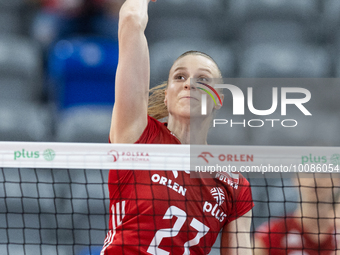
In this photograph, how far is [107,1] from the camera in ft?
16.3

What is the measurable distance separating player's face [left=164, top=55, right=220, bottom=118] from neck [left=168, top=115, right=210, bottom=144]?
0.05 m

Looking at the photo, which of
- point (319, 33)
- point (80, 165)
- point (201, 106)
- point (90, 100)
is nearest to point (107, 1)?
point (90, 100)

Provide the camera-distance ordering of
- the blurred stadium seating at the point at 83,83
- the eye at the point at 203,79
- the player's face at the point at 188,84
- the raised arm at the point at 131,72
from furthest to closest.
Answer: the blurred stadium seating at the point at 83,83 < the eye at the point at 203,79 < the player's face at the point at 188,84 < the raised arm at the point at 131,72

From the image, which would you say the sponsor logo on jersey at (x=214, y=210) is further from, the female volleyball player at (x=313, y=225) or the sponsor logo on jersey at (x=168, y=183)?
the female volleyball player at (x=313, y=225)

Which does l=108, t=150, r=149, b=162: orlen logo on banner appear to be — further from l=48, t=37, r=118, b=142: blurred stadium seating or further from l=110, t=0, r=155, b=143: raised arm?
l=48, t=37, r=118, b=142: blurred stadium seating

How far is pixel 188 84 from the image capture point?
232 centimetres

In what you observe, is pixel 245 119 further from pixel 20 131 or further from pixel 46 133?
pixel 20 131

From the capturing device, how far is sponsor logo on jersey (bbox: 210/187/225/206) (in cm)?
222

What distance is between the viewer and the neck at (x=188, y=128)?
2.39m

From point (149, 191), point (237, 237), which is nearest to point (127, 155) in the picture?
point (149, 191)

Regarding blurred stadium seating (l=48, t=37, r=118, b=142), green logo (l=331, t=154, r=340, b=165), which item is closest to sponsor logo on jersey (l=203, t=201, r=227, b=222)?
green logo (l=331, t=154, r=340, b=165)

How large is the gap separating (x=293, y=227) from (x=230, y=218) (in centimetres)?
106

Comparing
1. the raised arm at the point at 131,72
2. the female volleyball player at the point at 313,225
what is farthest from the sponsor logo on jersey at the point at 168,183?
the female volleyball player at the point at 313,225

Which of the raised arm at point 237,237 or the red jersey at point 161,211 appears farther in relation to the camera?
the raised arm at point 237,237
